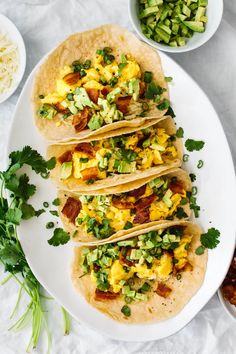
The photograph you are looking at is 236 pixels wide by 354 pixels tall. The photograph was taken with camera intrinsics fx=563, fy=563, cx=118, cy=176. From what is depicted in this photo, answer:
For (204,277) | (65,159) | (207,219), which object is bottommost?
(204,277)

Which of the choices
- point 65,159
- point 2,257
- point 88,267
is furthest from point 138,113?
point 2,257

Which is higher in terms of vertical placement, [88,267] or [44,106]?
[44,106]

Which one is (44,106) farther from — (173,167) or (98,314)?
(98,314)

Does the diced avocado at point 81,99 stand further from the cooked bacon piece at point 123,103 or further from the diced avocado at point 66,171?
the diced avocado at point 66,171

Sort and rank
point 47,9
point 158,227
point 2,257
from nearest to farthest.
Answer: point 158,227 → point 2,257 → point 47,9

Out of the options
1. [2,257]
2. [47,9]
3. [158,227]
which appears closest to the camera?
[158,227]

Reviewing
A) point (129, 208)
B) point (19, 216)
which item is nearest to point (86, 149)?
point (129, 208)

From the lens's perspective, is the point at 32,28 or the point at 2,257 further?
the point at 32,28

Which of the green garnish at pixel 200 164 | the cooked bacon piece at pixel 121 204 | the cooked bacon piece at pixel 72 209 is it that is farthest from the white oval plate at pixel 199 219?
the cooked bacon piece at pixel 121 204
